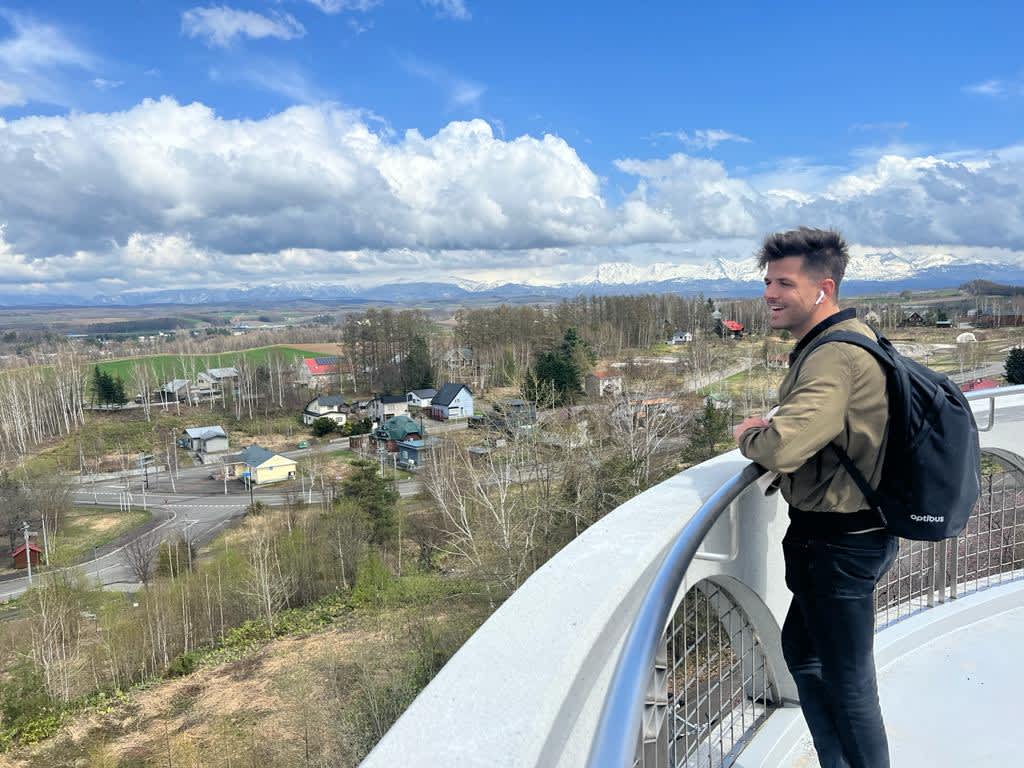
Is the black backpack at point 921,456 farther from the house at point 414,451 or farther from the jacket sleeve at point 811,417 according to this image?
the house at point 414,451

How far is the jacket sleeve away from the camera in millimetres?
1373

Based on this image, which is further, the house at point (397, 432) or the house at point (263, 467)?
the house at point (397, 432)

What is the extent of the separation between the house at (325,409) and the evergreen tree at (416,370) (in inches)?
221

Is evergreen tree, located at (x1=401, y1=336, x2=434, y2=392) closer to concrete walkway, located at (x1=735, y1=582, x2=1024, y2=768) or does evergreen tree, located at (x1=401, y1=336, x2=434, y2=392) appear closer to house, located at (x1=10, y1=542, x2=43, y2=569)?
house, located at (x1=10, y1=542, x2=43, y2=569)

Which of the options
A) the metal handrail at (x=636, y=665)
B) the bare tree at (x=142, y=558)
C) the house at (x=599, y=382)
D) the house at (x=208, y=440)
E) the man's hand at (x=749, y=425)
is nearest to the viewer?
the metal handrail at (x=636, y=665)

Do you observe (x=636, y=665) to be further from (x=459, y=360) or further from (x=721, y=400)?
(x=459, y=360)

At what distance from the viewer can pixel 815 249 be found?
1.61 m

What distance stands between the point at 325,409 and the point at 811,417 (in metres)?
45.7

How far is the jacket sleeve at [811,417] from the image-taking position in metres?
1.37

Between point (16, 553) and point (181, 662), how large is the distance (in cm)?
1445

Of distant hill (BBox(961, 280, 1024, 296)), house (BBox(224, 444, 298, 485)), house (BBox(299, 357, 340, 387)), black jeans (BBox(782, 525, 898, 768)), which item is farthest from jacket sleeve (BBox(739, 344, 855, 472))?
distant hill (BBox(961, 280, 1024, 296))

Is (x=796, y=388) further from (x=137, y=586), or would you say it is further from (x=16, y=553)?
(x=16, y=553)

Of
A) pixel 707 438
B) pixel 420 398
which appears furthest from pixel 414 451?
pixel 707 438

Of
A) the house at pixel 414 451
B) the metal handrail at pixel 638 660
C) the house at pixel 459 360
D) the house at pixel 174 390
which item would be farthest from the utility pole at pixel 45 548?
the house at pixel 459 360
